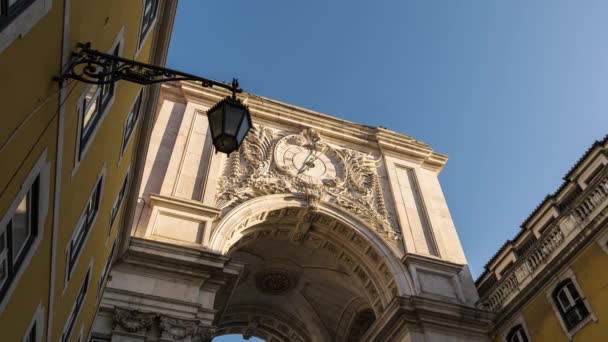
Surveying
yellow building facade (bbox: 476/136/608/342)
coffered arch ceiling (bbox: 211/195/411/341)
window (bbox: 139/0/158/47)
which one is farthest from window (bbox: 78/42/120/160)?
yellow building facade (bbox: 476/136/608/342)

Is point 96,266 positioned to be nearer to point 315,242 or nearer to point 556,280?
point 315,242

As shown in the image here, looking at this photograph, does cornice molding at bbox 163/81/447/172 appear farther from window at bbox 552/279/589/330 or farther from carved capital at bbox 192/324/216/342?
carved capital at bbox 192/324/216/342

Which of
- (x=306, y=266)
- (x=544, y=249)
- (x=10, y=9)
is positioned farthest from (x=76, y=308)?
(x=306, y=266)

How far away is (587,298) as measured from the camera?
14164 mm

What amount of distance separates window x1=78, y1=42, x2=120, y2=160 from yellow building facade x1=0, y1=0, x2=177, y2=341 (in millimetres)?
17

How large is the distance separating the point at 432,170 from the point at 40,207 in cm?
2146

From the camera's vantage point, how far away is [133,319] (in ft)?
42.1

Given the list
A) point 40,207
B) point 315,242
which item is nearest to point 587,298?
point 315,242

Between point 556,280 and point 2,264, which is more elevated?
point 556,280

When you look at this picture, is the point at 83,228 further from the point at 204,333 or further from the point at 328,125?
the point at 328,125

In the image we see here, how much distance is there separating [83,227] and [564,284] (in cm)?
1376

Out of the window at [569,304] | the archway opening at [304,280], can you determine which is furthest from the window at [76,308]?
the window at [569,304]

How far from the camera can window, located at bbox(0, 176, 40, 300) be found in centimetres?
451

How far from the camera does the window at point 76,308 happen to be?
28.3 feet
